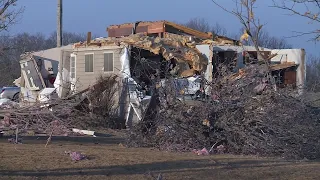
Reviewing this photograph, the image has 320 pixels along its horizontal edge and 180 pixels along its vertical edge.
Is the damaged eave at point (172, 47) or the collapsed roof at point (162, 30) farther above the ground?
the collapsed roof at point (162, 30)

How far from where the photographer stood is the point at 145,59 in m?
19.9

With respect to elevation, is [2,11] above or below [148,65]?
above

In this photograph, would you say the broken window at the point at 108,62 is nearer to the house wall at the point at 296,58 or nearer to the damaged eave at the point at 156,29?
the damaged eave at the point at 156,29

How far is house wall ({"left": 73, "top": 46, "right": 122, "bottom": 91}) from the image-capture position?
21.1m

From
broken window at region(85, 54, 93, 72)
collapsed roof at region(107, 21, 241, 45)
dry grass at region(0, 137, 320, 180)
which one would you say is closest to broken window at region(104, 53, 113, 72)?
broken window at region(85, 54, 93, 72)

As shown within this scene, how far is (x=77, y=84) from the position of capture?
22234mm

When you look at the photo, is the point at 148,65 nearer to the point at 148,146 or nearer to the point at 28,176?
the point at 148,146

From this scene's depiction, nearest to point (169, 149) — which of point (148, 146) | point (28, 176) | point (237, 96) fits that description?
point (148, 146)

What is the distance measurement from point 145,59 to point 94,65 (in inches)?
112

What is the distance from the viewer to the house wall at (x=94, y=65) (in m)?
21.1

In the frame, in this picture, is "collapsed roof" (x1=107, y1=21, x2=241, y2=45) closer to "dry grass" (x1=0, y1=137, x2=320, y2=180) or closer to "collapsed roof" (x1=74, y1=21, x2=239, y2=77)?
"collapsed roof" (x1=74, y1=21, x2=239, y2=77)

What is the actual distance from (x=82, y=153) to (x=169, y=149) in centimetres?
235

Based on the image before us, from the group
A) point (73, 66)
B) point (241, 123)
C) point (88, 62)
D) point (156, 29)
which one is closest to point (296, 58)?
point (156, 29)

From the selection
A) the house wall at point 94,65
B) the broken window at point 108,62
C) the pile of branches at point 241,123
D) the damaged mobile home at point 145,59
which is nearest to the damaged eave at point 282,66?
the damaged mobile home at point 145,59
